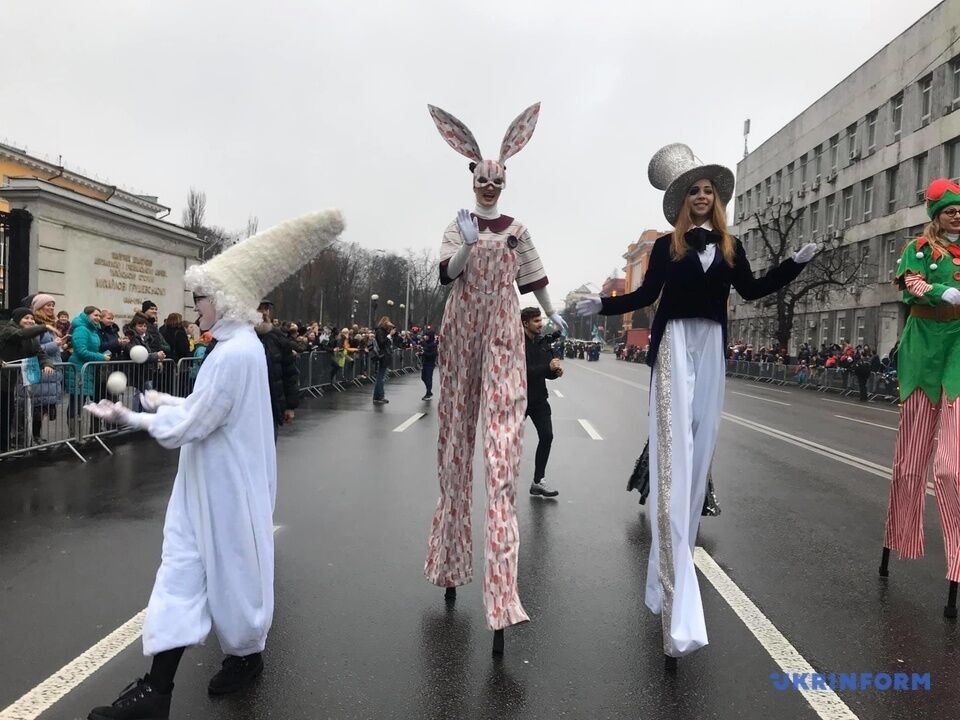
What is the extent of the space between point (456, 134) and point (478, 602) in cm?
264

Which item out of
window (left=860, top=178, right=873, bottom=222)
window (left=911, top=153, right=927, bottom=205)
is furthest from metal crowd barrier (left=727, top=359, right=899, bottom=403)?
window (left=860, top=178, right=873, bottom=222)

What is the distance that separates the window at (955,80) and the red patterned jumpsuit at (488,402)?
35.8 metres

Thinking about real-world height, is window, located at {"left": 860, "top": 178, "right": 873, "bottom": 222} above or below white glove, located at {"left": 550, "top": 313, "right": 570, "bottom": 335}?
above

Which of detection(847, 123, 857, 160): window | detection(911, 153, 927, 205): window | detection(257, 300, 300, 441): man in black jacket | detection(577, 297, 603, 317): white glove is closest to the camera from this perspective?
detection(577, 297, 603, 317): white glove

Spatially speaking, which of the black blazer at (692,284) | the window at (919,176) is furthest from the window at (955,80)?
the black blazer at (692,284)

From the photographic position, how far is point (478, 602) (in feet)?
13.9

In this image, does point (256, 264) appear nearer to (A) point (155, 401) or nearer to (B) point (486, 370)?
(A) point (155, 401)

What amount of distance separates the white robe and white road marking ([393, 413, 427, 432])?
8658mm

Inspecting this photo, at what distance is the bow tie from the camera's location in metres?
3.77

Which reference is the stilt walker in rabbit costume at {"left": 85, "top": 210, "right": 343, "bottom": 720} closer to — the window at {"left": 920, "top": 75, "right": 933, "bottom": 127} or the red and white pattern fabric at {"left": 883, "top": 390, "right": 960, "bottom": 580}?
the red and white pattern fabric at {"left": 883, "top": 390, "right": 960, "bottom": 580}

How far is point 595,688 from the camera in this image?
3193 millimetres

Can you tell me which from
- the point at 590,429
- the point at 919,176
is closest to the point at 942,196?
the point at 590,429

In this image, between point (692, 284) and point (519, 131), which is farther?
point (519, 131)

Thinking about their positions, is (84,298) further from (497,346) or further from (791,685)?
(791,685)
